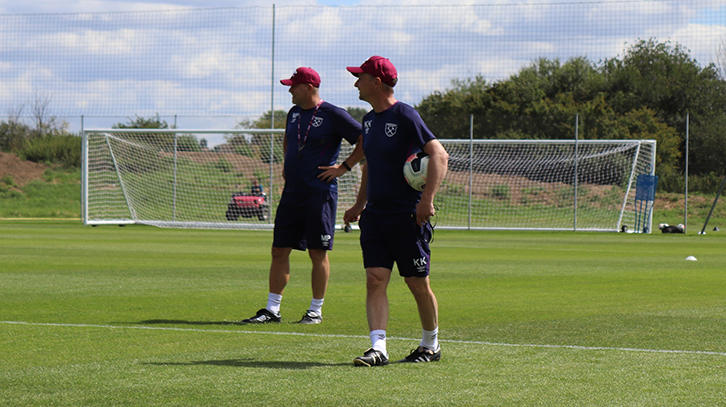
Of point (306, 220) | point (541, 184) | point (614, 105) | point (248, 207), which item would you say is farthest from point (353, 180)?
point (614, 105)

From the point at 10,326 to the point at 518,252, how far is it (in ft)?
41.2

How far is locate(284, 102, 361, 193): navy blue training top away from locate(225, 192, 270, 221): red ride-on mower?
22.3m

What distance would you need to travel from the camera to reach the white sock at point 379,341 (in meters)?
5.84

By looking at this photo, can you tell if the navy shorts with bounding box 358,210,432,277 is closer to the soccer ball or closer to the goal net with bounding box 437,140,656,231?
the soccer ball

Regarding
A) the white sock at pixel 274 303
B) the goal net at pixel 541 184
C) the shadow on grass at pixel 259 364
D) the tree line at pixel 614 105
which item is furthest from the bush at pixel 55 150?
the shadow on grass at pixel 259 364

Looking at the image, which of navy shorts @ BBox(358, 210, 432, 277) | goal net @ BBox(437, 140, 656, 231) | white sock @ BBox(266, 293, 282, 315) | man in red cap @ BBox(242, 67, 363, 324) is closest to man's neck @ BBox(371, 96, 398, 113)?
navy shorts @ BBox(358, 210, 432, 277)

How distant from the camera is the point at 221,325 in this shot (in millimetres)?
7719

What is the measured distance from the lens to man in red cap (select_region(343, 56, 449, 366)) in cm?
594

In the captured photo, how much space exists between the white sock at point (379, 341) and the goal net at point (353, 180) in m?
23.9

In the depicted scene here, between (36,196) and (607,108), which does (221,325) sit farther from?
(607,108)

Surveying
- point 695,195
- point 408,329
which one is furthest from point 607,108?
point 408,329

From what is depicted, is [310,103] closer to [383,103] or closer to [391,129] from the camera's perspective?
[383,103]

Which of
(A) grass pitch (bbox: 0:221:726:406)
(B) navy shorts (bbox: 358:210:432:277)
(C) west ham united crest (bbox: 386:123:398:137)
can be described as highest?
(C) west ham united crest (bbox: 386:123:398:137)

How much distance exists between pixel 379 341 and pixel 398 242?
633 millimetres
